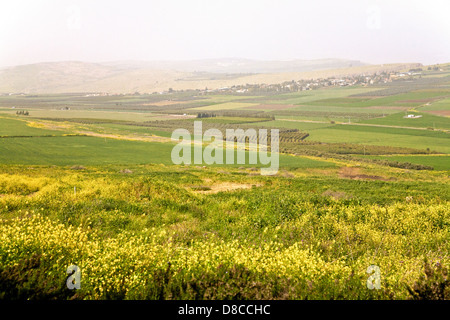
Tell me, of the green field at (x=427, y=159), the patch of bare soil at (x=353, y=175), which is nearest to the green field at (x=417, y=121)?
the green field at (x=427, y=159)

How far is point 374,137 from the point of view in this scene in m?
86.3

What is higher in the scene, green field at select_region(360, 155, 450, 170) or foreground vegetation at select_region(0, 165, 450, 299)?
foreground vegetation at select_region(0, 165, 450, 299)

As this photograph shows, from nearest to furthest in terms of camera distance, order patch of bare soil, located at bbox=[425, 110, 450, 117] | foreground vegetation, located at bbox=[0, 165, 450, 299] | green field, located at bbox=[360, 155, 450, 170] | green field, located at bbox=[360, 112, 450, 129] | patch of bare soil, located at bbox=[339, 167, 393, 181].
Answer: foreground vegetation, located at bbox=[0, 165, 450, 299] < patch of bare soil, located at bbox=[339, 167, 393, 181] < green field, located at bbox=[360, 155, 450, 170] < green field, located at bbox=[360, 112, 450, 129] < patch of bare soil, located at bbox=[425, 110, 450, 117]

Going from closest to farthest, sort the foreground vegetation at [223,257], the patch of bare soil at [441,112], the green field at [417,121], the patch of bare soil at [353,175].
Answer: the foreground vegetation at [223,257]
the patch of bare soil at [353,175]
the green field at [417,121]
the patch of bare soil at [441,112]

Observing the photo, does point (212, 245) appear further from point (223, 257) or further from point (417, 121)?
point (417, 121)

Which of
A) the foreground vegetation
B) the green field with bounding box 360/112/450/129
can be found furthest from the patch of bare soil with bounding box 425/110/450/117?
the foreground vegetation

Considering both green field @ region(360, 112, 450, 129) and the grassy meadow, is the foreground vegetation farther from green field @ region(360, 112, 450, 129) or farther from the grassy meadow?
green field @ region(360, 112, 450, 129)

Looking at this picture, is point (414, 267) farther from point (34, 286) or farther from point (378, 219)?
point (34, 286)

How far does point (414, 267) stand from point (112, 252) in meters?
Result: 6.22

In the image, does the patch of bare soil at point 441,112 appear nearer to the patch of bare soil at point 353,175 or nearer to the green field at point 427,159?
the green field at point 427,159

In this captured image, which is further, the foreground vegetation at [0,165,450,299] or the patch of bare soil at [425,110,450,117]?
the patch of bare soil at [425,110,450,117]

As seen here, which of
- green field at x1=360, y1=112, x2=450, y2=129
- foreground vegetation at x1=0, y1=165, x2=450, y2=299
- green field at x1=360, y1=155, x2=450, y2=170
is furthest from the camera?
green field at x1=360, y1=112, x2=450, y2=129

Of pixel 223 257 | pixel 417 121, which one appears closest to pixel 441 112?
pixel 417 121

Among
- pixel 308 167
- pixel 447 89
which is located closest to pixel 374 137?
pixel 308 167
